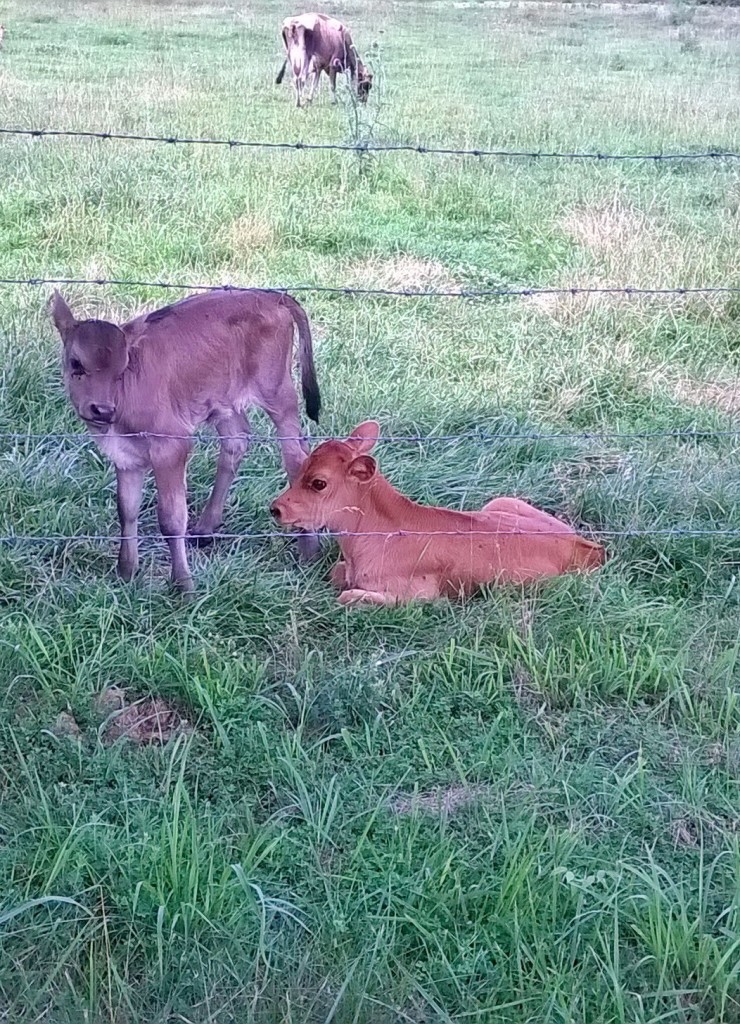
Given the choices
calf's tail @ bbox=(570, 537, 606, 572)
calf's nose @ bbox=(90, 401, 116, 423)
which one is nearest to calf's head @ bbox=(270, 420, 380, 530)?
calf's nose @ bbox=(90, 401, 116, 423)

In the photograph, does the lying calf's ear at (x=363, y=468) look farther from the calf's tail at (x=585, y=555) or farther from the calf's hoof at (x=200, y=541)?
the calf's tail at (x=585, y=555)

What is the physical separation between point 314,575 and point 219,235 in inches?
170

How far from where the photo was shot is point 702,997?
2822mm

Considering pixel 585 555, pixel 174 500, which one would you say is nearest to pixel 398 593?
pixel 585 555

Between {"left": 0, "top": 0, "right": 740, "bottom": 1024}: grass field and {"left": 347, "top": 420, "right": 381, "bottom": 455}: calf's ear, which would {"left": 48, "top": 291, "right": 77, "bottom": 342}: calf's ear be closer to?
{"left": 0, "top": 0, "right": 740, "bottom": 1024}: grass field

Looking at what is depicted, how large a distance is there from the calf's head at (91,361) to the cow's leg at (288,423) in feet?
2.84

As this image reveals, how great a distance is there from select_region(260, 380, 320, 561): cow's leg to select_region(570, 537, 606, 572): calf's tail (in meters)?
1.19

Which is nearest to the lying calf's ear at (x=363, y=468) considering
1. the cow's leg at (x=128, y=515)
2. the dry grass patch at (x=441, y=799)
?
the cow's leg at (x=128, y=515)

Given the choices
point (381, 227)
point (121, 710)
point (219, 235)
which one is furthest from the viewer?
point (381, 227)

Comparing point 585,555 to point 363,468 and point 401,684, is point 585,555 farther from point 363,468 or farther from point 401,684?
point 401,684

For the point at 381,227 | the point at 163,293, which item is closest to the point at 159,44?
the point at 381,227

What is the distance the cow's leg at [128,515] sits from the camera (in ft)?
15.1

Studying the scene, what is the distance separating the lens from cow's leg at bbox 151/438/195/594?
14.7 feet

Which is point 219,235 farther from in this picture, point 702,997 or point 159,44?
point 159,44
